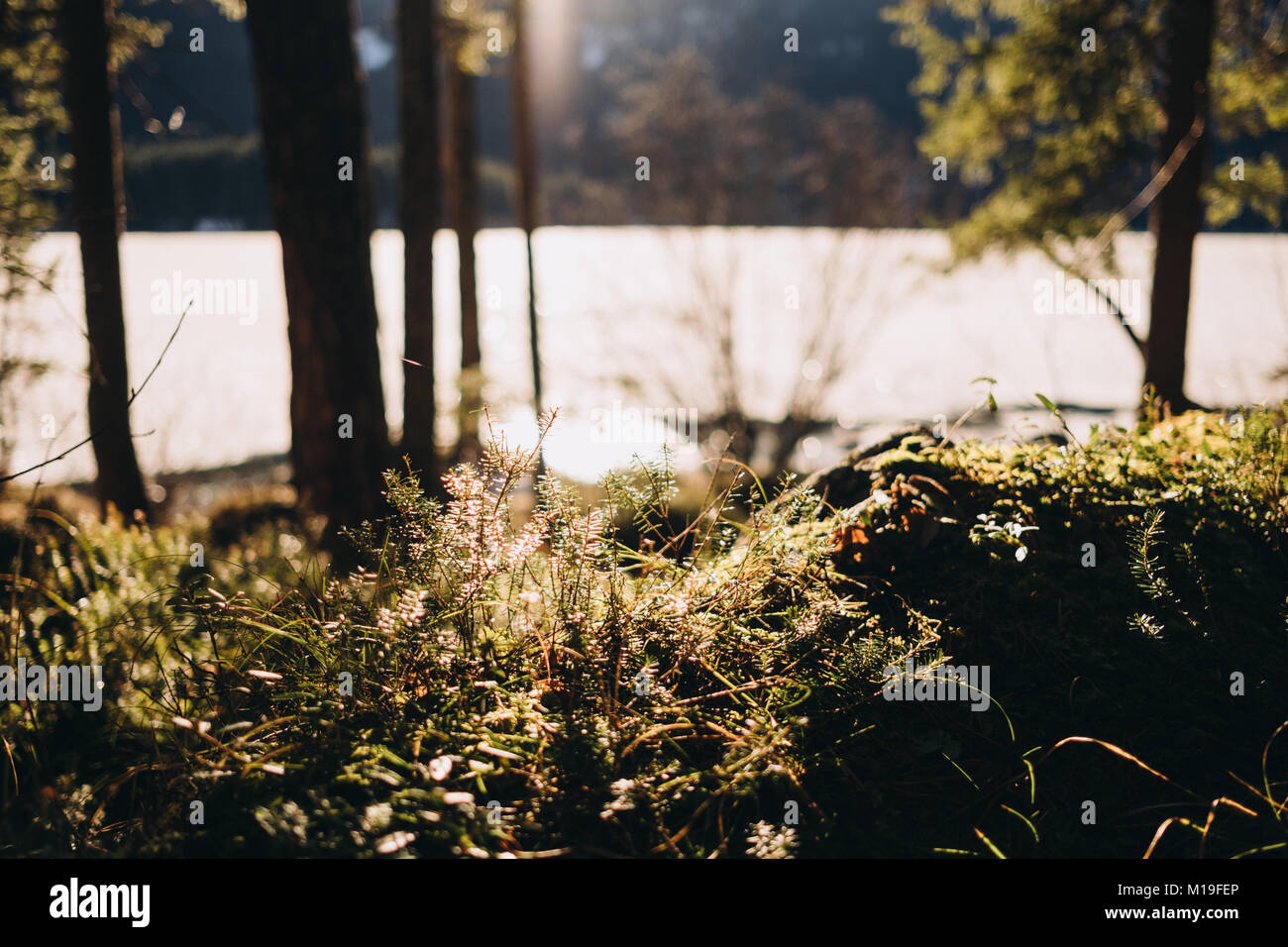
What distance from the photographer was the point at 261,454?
22.8 meters

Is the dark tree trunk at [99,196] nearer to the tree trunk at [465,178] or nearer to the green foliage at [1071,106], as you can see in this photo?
the tree trunk at [465,178]

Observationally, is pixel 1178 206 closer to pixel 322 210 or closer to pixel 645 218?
pixel 322 210

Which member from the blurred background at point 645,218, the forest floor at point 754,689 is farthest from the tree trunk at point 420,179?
the forest floor at point 754,689

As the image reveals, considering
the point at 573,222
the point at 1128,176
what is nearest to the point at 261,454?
the point at 573,222

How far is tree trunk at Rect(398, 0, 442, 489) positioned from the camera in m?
9.47

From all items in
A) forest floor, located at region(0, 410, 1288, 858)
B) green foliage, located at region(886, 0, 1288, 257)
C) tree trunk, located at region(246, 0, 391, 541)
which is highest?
green foliage, located at region(886, 0, 1288, 257)

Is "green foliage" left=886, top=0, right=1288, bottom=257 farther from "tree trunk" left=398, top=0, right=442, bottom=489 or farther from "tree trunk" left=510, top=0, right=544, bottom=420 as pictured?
"tree trunk" left=510, top=0, right=544, bottom=420

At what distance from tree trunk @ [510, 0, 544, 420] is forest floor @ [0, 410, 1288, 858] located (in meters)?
12.1

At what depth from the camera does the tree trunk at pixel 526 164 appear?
14469mm

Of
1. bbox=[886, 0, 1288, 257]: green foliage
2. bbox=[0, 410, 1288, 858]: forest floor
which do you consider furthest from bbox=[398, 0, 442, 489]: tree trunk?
bbox=[0, 410, 1288, 858]: forest floor

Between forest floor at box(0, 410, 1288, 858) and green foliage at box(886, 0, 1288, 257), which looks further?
green foliage at box(886, 0, 1288, 257)

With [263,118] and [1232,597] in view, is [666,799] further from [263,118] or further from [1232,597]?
[263,118]

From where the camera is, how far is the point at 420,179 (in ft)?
32.7

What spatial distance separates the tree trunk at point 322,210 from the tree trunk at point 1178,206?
7576 mm
